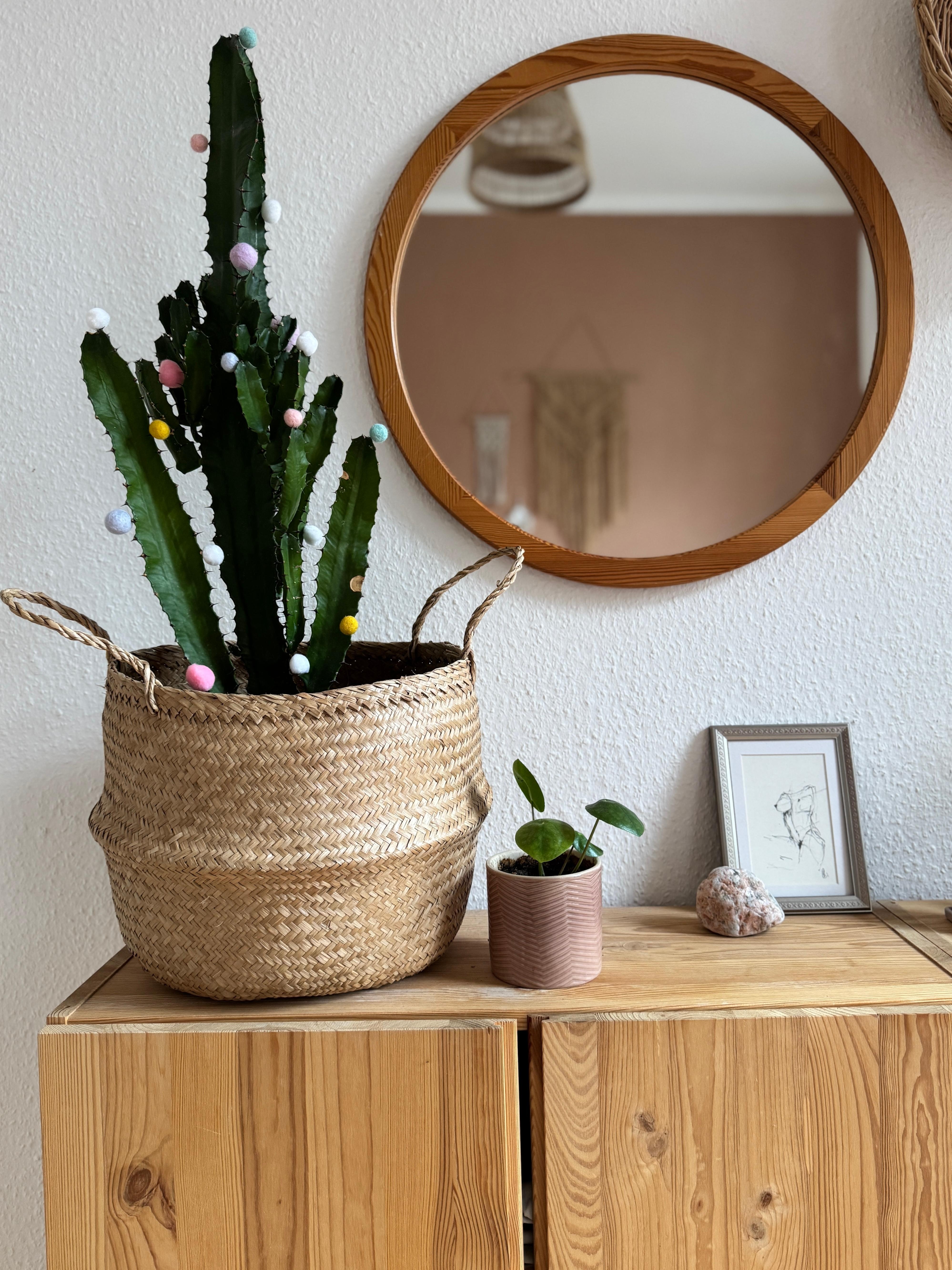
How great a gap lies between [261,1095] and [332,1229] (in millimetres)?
125

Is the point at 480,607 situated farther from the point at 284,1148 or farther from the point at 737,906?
the point at 284,1148

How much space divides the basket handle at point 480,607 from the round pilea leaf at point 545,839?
0.53ft

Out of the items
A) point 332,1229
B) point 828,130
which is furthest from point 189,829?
point 828,130

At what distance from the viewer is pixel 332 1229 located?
2.57ft

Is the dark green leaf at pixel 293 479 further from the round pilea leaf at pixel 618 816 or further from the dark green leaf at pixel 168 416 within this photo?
the round pilea leaf at pixel 618 816

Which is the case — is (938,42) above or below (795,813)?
above

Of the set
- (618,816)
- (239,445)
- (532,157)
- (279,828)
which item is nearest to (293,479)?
(239,445)

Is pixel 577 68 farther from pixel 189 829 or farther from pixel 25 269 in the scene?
pixel 189 829

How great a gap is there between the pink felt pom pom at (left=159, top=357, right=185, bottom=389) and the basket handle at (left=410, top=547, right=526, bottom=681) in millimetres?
307

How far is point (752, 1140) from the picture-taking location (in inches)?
31.3

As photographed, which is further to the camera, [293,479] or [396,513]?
[396,513]

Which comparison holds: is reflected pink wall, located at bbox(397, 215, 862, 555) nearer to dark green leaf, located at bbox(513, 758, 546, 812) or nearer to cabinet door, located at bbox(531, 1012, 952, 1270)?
dark green leaf, located at bbox(513, 758, 546, 812)

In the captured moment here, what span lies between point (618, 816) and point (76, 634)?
49 centimetres

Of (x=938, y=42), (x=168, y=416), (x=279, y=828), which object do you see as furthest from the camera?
(x=938, y=42)
